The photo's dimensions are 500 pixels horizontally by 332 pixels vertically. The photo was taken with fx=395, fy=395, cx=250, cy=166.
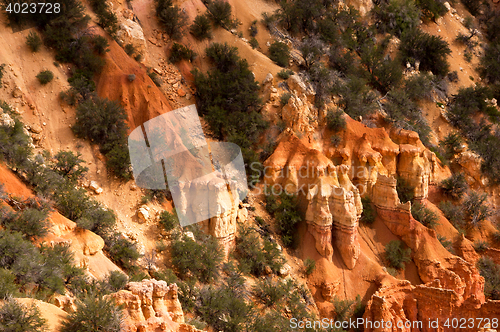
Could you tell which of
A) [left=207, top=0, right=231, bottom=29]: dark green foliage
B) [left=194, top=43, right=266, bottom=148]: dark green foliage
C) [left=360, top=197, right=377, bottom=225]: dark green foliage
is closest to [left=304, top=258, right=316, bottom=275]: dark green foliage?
[left=360, top=197, right=377, bottom=225]: dark green foliage

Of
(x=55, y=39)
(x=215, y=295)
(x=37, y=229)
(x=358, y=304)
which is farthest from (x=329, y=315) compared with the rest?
(x=55, y=39)

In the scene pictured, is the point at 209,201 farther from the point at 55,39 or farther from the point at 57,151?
the point at 55,39

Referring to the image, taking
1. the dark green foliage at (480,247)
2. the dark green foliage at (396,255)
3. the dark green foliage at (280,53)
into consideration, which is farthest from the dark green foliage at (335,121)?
the dark green foliage at (480,247)

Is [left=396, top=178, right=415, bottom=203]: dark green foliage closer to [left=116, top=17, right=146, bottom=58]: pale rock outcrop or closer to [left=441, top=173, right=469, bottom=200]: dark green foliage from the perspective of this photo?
[left=441, top=173, right=469, bottom=200]: dark green foliage

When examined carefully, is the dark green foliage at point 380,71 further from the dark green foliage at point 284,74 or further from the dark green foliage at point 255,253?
the dark green foliage at point 255,253

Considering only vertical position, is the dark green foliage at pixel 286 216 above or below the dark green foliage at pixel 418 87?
below

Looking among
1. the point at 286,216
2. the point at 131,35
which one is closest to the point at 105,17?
the point at 131,35

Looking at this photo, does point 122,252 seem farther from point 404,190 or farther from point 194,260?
point 404,190
